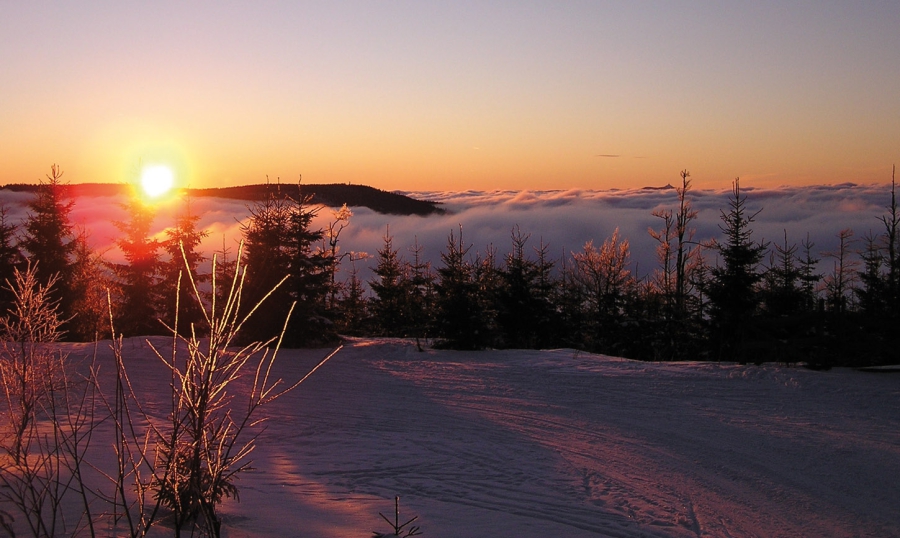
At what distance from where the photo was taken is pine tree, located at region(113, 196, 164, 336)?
29812 millimetres

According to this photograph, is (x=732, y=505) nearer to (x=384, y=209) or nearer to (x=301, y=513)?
(x=301, y=513)

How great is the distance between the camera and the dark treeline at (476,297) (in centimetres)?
1744

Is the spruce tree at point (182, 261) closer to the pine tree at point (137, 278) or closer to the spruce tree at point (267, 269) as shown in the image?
the pine tree at point (137, 278)

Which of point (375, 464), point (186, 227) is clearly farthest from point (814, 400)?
point (186, 227)

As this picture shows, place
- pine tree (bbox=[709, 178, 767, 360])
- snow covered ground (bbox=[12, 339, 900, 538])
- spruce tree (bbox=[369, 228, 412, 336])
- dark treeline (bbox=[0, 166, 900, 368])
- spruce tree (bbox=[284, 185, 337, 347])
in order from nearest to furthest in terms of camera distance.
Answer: snow covered ground (bbox=[12, 339, 900, 538]), dark treeline (bbox=[0, 166, 900, 368]), spruce tree (bbox=[284, 185, 337, 347]), pine tree (bbox=[709, 178, 767, 360]), spruce tree (bbox=[369, 228, 412, 336])

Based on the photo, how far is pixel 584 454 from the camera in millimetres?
9641

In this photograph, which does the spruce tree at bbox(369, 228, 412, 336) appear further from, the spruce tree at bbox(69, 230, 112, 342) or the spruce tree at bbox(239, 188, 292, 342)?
the spruce tree at bbox(69, 230, 112, 342)

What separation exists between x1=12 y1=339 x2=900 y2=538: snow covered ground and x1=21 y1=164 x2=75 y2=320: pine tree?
16.1 meters

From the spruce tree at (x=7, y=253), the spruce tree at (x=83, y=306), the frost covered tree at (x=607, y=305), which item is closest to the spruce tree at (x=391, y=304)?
the frost covered tree at (x=607, y=305)

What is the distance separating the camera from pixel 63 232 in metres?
30.8

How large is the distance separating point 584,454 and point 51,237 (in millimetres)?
28747

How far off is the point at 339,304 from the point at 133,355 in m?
19.3

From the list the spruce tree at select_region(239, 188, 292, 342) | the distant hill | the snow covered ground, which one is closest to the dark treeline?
the spruce tree at select_region(239, 188, 292, 342)

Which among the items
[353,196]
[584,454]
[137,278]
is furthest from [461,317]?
[353,196]
